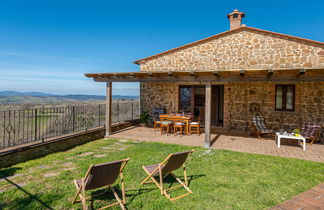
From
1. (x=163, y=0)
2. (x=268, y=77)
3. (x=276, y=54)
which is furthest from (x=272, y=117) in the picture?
(x=163, y=0)

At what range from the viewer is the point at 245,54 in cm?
914

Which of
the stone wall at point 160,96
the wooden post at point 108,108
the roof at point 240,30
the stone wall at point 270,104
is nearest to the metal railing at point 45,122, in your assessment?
the wooden post at point 108,108

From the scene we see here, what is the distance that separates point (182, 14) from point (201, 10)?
5.55ft

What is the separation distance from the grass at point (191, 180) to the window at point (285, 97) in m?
4.19

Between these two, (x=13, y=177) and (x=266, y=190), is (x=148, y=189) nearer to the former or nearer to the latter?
(x=266, y=190)

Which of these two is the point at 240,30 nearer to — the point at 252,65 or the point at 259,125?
the point at 252,65

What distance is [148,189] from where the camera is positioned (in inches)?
137

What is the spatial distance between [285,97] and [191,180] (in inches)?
273

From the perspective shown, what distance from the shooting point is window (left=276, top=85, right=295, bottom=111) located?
27.7ft

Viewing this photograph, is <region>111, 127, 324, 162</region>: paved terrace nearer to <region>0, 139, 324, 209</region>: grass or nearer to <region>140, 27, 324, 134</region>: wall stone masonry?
<region>0, 139, 324, 209</region>: grass

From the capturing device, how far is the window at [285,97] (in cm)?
845

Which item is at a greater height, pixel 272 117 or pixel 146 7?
pixel 146 7

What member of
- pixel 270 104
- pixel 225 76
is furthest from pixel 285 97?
pixel 225 76

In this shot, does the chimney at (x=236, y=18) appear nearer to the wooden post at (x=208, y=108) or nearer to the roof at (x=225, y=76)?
the roof at (x=225, y=76)
